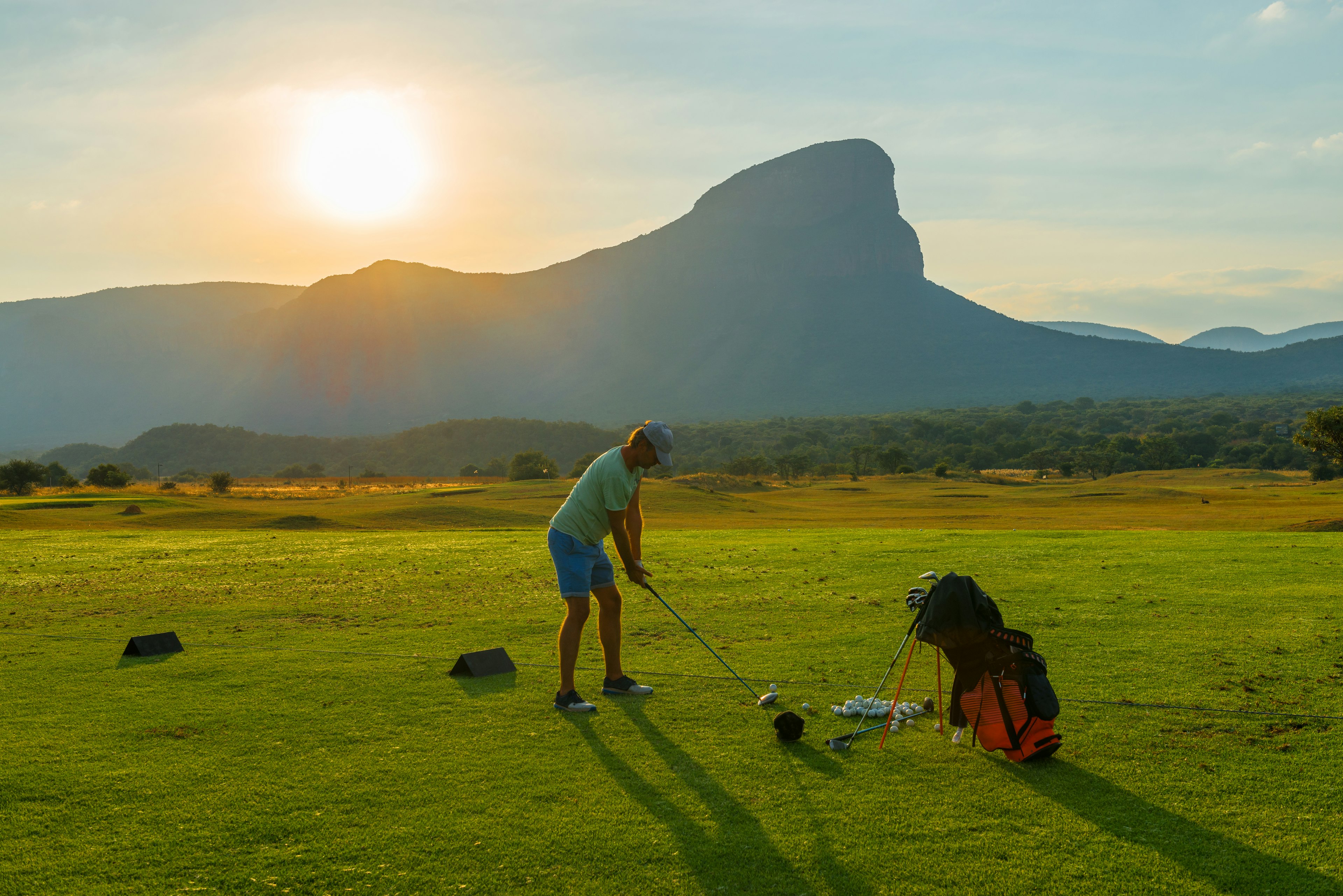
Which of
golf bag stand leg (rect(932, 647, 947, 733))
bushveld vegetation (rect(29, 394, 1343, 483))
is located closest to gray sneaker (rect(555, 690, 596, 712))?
golf bag stand leg (rect(932, 647, 947, 733))

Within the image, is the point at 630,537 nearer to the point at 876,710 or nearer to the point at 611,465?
the point at 611,465

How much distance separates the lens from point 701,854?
4.89m

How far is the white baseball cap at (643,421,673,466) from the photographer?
24.5 ft

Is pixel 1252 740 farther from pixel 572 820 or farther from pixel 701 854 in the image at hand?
pixel 572 820

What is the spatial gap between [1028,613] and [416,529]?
1263 inches

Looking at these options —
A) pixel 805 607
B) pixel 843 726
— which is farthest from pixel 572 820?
pixel 805 607

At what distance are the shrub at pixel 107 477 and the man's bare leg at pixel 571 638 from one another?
73.0 m

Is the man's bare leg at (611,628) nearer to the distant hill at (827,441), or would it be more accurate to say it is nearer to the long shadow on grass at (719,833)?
the long shadow on grass at (719,833)

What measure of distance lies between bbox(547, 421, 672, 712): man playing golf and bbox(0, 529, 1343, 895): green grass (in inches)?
13.4

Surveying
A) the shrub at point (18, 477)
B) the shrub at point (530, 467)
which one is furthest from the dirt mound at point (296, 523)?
the shrub at point (530, 467)

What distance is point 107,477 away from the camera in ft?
227

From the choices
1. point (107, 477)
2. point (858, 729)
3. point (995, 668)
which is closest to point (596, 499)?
point (858, 729)

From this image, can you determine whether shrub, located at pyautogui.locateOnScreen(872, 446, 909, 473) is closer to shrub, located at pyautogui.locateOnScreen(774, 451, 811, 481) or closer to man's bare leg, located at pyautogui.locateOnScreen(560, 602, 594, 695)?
shrub, located at pyautogui.locateOnScreen(774, 451, 811, 481)

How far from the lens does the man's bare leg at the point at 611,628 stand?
26.4 ft
